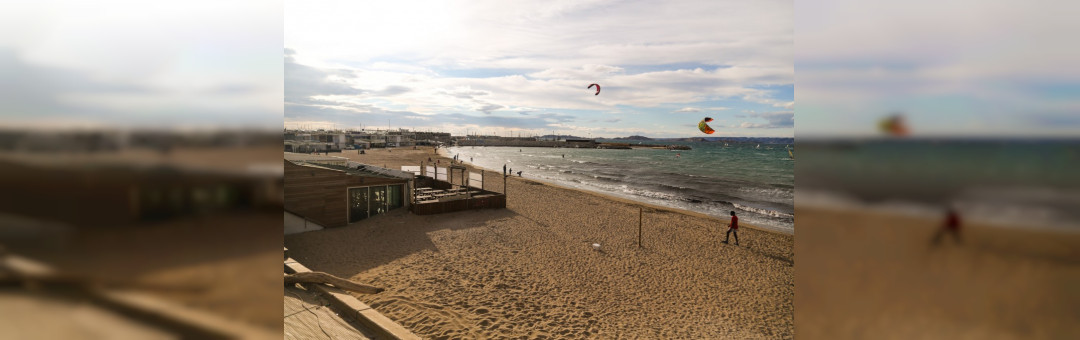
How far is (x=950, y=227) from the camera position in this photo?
4.54 ft

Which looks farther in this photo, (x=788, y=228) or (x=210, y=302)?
(x=788, y=228)

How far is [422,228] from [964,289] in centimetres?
1265

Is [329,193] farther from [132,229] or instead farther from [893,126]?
[893,126]

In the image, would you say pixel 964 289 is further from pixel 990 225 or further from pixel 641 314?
pixel 641 314

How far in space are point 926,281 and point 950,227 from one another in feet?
0.72

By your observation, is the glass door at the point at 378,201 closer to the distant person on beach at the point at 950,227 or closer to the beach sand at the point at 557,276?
the beach sand at the point at 557,276

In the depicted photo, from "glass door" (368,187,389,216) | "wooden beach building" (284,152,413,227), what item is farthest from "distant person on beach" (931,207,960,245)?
"glass door" (368,187,389,216)

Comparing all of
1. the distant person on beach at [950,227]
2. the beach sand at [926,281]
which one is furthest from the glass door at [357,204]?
the distant person on beach at [950,227]

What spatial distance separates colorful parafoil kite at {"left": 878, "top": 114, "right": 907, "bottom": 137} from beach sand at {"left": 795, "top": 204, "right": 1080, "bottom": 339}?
9.8 inches

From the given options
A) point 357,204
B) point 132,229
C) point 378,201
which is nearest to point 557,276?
point 357,204

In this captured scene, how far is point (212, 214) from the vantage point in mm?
1239

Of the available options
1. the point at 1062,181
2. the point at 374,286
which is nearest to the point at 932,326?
the point at 1062,181

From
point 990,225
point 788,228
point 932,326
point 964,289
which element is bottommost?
point 788,228

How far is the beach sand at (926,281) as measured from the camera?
125 centimetres
